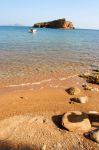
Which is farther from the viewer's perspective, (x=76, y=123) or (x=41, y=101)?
(x=41, y=101)

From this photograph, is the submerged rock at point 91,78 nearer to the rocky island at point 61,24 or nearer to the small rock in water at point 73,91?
the small rock in water at point 73,91

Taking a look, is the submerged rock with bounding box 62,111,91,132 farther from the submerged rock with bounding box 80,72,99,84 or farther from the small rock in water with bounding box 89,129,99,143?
the submerged rock with bounding box 80,72,99,84

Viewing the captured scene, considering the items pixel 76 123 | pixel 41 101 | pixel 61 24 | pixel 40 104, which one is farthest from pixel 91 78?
pixel 61 24

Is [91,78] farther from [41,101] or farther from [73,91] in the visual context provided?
[41,101]

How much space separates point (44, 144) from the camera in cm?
651

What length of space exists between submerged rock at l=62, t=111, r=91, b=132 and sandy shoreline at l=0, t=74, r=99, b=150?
0.83 ft

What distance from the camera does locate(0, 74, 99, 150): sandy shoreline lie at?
8.51 meters

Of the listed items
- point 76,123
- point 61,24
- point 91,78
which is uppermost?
point 76,123

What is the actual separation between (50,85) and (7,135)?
5.56 metres

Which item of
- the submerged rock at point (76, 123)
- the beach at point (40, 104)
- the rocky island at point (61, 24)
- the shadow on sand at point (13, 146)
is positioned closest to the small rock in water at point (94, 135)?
the beach at point (40, 104)

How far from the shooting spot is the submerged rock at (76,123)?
7160 mm

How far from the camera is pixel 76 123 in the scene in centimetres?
723

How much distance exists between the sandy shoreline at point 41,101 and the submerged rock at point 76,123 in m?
0.25

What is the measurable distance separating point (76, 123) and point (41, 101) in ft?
9.06
